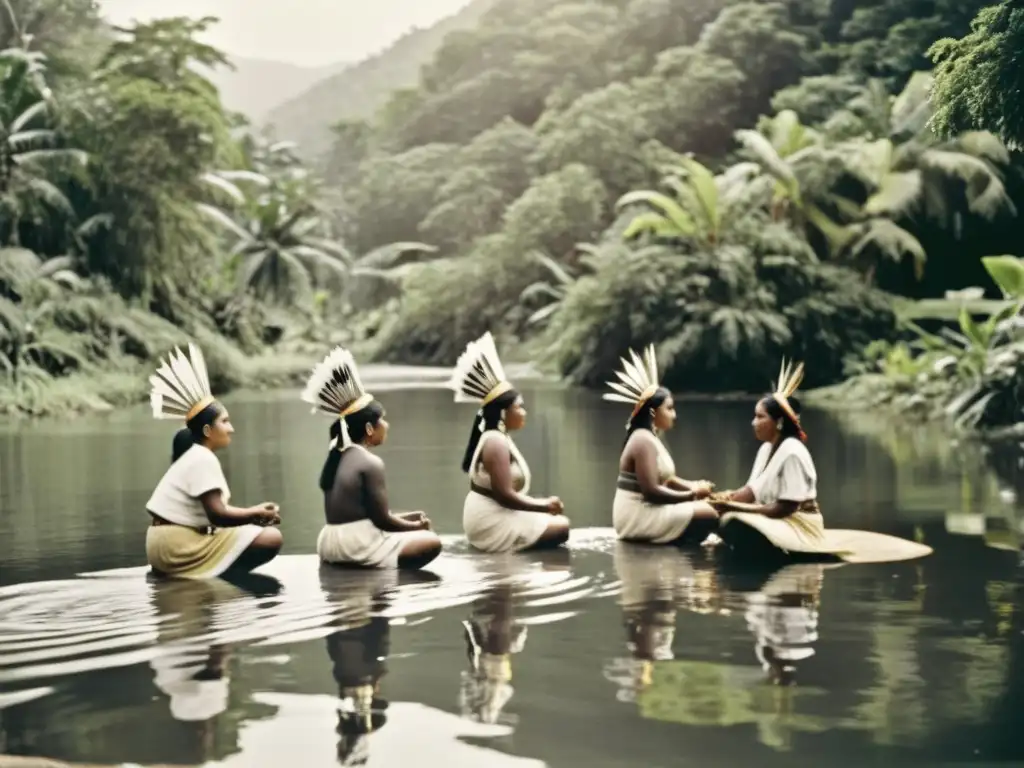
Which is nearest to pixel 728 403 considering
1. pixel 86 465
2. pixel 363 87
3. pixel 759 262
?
pixel 759 262

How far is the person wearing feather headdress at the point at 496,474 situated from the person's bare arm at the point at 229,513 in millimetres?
1121

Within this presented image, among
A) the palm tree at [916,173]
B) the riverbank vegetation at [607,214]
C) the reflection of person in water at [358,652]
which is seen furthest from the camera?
the palm tree at [916,173]

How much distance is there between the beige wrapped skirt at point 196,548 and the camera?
265 inches

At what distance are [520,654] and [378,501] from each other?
5.19 feet

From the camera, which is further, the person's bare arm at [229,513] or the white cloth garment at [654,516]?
the white cloth garment at [654,516]

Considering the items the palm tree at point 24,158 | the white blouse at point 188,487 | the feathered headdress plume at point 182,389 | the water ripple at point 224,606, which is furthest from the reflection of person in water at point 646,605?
the palm tree at point 24,158

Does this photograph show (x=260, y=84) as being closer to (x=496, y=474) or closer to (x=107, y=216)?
(x=107, y=216)

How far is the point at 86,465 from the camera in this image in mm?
12641

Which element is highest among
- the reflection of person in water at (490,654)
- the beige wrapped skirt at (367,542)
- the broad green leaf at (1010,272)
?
the broad green leaf at (1010,272)

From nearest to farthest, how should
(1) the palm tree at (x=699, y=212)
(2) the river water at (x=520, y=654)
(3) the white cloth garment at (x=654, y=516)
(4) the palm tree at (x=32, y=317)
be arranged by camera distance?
1. (2) the river water at (x=520, y=654)
2. (3) the white cloth garment at (x=654, y=516)
3. (4) the palm tree at (x=32, y=317)
4. (1) the palm tree at (x=699, y=212)

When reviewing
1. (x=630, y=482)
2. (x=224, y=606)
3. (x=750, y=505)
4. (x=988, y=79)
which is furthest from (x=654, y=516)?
(x=988, y=79)

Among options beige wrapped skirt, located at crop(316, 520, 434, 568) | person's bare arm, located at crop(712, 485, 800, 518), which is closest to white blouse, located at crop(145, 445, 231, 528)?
beige wrapped skirt, located at crop(316, 520, 434, 568)

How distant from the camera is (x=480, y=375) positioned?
294 inches

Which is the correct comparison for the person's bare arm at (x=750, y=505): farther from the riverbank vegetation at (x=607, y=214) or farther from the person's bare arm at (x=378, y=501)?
the riverbank vegetation at (x=607, y=214)
